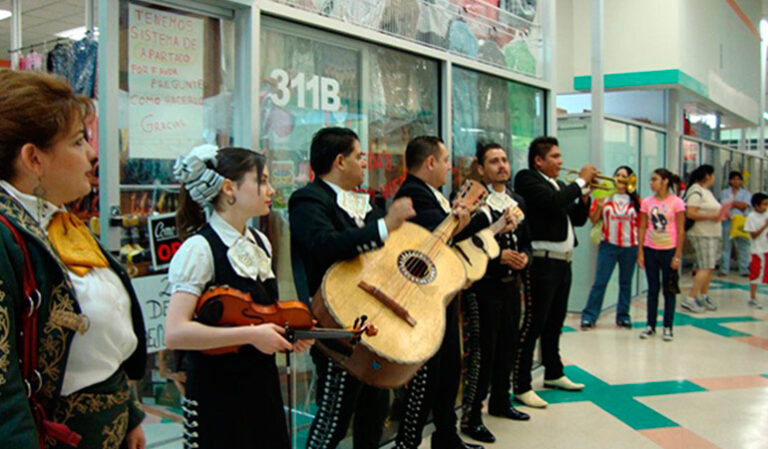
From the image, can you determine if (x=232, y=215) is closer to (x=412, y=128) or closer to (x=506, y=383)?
(x=412, y=128)

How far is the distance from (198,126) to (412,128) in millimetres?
1514

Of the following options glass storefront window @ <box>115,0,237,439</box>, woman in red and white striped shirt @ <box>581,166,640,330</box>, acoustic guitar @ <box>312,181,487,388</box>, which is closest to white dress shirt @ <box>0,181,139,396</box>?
glass storefront window @ <box>115,0,237,439</box>

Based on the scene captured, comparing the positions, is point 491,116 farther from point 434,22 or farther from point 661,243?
point 661,243

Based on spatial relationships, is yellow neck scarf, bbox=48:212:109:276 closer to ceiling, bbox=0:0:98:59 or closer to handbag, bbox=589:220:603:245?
handbag, bbox=589:220:603:245

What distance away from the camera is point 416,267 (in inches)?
105

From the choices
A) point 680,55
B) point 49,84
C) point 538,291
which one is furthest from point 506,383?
point 680,55

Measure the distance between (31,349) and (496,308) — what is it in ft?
8.99

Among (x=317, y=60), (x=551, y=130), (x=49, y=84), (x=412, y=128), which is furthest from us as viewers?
(x=551, y=130)

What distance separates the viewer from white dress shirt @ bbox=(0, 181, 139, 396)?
1322mm

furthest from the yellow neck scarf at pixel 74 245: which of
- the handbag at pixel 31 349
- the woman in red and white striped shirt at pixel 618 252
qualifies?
the woman in red and white striped shirt at pixel 618 252

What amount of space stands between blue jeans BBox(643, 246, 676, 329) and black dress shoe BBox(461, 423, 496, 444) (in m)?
3.17

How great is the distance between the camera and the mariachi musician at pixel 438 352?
294 centimetres

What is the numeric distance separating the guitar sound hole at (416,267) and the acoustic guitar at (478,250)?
1.36 ft

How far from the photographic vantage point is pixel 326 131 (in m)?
2.68
